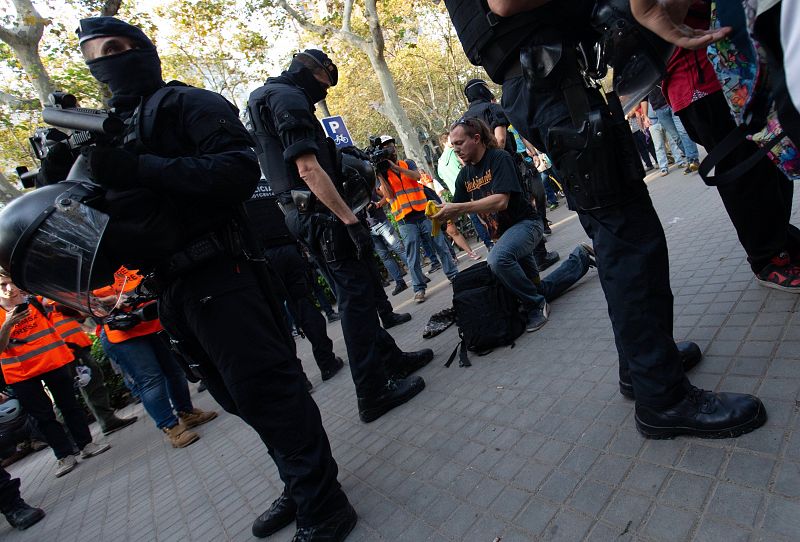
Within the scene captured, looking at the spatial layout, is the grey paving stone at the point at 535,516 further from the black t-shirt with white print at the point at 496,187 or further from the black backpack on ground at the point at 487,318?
the black t-shirt with white print at the point at 496,187

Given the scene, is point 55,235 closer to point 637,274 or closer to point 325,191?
point 325,191

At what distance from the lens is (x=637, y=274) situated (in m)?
1.69

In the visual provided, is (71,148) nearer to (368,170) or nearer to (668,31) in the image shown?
(368,170)

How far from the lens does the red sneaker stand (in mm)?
2410

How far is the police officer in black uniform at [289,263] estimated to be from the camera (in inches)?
158

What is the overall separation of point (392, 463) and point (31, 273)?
186 centimetres

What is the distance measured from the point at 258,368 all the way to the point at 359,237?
1.27 meters

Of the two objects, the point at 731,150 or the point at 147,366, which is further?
the point at 147,366

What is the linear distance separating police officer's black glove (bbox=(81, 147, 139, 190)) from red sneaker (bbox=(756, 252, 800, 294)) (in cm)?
322

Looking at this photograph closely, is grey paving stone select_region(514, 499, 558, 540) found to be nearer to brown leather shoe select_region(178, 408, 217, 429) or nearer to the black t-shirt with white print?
the black t-shirt with white print

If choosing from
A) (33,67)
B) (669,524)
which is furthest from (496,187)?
(33,67)

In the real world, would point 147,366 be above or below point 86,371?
below

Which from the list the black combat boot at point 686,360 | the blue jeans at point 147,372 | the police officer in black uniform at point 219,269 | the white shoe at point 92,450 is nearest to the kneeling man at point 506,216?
the black combat boot at point 686,360

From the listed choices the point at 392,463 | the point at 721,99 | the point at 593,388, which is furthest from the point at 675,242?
the point at 392,463
